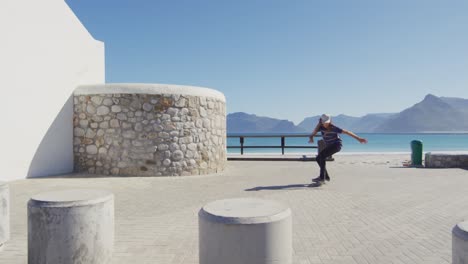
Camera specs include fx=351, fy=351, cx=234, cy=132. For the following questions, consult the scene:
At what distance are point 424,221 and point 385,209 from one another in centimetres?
87

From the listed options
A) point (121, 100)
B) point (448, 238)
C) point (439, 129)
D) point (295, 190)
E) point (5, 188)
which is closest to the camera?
point (5, 188)

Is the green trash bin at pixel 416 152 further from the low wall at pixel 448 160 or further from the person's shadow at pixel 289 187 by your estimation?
the person's shadow at pixel 289 187

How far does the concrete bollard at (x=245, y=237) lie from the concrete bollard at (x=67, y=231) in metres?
1.20

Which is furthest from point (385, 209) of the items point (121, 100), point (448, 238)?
point (121, 100)

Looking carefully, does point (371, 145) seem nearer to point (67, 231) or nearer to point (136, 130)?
point (136, 130)

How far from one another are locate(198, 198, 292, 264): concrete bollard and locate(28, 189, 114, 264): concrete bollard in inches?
47.3

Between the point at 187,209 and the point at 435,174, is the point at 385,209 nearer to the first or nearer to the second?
the point at 187,209

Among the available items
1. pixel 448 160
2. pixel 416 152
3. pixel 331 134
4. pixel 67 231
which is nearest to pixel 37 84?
pixel 67 231

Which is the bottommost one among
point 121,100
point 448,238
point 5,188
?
point 448,238

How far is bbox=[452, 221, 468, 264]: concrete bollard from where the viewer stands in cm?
214

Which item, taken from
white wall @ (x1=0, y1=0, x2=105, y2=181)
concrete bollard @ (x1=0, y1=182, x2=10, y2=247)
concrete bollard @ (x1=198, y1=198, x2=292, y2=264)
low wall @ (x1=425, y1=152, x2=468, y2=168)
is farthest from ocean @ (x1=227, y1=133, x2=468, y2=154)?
concrete bollard @ (x1=198, y1=198, x2=292, y2=264)

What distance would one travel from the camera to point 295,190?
7988 millimetres

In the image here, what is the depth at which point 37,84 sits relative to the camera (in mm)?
9406

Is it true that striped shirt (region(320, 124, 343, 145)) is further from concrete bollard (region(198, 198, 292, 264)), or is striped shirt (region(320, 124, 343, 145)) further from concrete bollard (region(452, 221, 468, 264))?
concrete bollard (region(452, 221, 468, 264))
